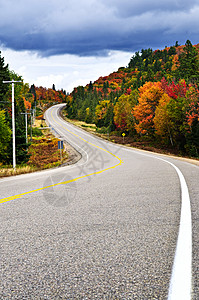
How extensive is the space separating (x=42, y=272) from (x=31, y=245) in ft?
2.55

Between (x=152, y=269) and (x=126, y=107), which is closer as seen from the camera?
(x=152, y=269)

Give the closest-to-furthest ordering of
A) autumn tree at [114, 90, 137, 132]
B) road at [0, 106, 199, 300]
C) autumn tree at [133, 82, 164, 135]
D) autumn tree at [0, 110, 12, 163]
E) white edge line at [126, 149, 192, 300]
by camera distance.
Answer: white edge line at [126, 149, 192, 300], road at [0, 106, 199, 300], autumn tree at [0, 110, 12, 163], autumn tree at [133, 82, 164, 135], autumn tree at [114, 90, 137, 132]

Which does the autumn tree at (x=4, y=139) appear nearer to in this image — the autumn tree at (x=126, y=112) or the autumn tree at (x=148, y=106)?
the autumn tree at (x=148, y=106)

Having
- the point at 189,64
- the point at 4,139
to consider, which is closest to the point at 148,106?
the point at 4,139

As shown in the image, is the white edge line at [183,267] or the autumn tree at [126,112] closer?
the white edge line at [183,267]

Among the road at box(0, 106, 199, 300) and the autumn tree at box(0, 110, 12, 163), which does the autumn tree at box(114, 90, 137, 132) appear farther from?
the road at box(0, 106, 199, 300)

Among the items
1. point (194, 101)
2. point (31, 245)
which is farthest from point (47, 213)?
point (194, 101)

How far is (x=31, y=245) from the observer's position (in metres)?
3.24

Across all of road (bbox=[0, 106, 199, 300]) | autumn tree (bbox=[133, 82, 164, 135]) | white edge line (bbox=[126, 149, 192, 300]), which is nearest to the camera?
white edge line (bbox=[126, 149, 192, 300])

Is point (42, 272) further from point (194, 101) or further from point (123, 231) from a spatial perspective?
point (194, 101)

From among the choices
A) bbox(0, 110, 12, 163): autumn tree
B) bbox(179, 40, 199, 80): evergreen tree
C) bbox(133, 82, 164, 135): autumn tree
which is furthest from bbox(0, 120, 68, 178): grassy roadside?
bbox(179, 40, 199, 80): evergreen tree

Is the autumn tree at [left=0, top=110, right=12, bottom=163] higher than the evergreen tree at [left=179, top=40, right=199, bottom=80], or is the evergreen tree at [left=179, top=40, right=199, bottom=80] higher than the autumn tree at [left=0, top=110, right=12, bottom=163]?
the evergreen tree at [left=179, top=40, right=199, bottom=80]

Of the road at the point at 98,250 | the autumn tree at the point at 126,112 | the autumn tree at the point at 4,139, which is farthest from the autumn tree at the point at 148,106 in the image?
the road at the point at 98,250

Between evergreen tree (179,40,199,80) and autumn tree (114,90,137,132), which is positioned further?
evergreen tree (179,40,199,80)
